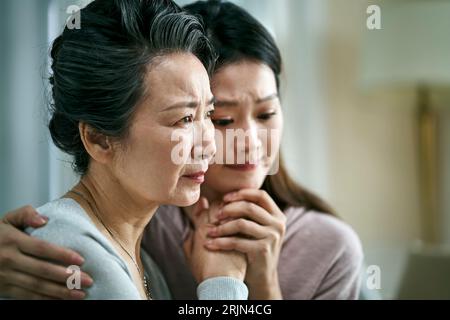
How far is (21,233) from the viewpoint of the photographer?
691 mm

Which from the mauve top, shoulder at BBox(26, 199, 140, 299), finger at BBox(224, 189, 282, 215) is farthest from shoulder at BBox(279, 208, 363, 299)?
shoulder at BBox(26, 199, 140, 299)

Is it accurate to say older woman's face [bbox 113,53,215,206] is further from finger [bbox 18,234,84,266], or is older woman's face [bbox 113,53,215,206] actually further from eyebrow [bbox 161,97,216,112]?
finger [bbox 18,234,84,266]

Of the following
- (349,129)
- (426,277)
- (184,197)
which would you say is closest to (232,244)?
(184,197)

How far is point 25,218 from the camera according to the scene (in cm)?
70

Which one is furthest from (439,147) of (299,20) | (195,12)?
(195,12)

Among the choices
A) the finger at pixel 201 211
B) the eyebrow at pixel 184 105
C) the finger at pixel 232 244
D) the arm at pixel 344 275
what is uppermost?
the eyebrow at pixel 184 105

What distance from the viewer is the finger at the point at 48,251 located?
0.65 meters

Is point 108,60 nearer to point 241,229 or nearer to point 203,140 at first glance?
point 203,140

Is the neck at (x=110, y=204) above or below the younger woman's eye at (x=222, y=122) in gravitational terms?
below

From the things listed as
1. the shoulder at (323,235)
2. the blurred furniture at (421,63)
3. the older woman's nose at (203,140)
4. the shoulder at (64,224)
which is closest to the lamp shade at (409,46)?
the blurred furniture at (421,63)

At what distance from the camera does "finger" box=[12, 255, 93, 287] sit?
66 cm

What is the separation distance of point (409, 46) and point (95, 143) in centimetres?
140

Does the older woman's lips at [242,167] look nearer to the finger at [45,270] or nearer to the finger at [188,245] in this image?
the finger at [188,245]

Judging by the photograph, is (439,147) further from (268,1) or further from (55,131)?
(55,131)
